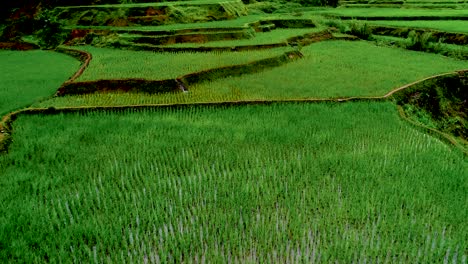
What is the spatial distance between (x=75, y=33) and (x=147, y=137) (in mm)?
9559

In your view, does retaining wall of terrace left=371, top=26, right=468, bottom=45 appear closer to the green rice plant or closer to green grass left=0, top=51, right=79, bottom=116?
→ the green rice plant

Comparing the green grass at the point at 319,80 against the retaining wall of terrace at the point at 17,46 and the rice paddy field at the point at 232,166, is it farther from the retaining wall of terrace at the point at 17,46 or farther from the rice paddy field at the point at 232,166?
the retaining wall of terrace at the point at 17,46

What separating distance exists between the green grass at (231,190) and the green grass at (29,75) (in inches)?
52.9

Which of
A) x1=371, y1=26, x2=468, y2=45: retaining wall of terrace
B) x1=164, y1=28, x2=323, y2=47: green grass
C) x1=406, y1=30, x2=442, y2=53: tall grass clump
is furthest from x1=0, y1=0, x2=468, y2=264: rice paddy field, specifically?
x1=371, y1=26, x2=468, y2=45: retaining wall of terrace

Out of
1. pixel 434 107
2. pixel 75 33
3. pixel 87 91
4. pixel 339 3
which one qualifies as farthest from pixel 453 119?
pixel 339 3

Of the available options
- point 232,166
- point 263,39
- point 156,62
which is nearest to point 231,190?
point 232,166

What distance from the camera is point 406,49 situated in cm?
1273

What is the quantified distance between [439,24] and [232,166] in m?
12.4

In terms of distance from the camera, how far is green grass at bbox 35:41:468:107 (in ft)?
25.4

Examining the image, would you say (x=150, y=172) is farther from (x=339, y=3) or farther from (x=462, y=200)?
(x=339, y=3)

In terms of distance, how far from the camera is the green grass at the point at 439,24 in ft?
43.4

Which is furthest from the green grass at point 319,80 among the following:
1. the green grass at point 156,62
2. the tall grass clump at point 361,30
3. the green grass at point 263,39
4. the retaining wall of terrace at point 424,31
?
the tall grass clump at point 361,30

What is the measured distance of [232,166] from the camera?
5.11 m

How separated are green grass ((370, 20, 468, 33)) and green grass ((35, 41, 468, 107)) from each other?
232cm
